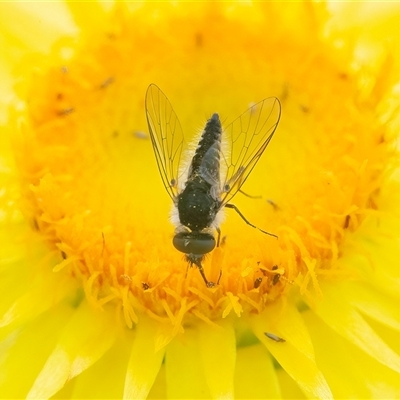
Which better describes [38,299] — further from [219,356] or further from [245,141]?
Result: [245,141]

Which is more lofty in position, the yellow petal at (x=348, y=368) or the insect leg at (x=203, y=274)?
the insect leg at (x=203, y=274)

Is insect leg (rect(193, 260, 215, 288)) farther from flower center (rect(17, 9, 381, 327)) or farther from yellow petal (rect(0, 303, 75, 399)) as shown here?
yellow petal (rect(0, 303, 75, 399))

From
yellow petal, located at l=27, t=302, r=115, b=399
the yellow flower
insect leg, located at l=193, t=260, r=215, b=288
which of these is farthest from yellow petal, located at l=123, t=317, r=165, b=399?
insect leg, located at l=193, t=260, r=215, b=288

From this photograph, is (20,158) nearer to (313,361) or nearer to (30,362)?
(30,362)

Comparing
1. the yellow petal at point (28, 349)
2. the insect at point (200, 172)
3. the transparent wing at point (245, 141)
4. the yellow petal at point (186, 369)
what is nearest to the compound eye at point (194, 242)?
the insect at point (200, 172)

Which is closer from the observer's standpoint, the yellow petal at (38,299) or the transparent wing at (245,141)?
the yellow petal at (38,299)

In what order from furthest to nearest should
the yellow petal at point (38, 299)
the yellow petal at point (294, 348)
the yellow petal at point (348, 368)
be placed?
the yellow petal at point (38, 299), the yellow petal at point (348, 368), the yellow petal at point (294, 348)

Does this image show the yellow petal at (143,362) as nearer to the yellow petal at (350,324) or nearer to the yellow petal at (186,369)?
the yellow petal at (186,369)
